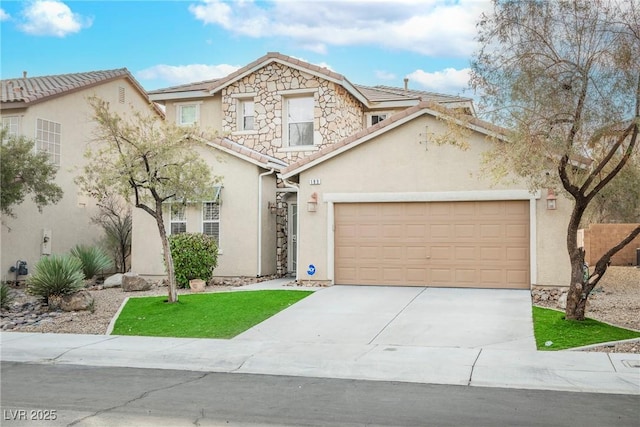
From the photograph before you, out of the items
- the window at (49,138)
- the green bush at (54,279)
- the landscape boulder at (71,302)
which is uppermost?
the window at (49,138)

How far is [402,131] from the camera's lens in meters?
16.8

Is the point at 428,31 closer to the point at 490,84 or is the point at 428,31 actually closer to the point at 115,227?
the point at 490,84

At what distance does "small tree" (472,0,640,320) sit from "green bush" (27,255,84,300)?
9979mm

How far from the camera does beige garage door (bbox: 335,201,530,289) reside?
16.0m

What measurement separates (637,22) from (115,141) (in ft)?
34.0

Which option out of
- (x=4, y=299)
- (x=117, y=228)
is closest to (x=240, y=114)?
(x=117, y=228)

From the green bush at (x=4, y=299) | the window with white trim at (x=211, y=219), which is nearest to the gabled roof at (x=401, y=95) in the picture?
the window with white trim at (x=211, y=219)

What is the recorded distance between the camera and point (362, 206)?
17281mm

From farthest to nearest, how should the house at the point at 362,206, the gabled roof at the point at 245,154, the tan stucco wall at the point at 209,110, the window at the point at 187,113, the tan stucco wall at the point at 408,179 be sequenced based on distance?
the window at the point at 187,113
the tan stucco wall at the point at 209,110
the gabled roof at the point at 245,154
the house at the point at 362,206
the tan stucco wall at the point at 408,179

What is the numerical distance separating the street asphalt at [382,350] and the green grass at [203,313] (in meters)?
0.45

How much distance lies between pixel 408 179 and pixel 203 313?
6.56 metres

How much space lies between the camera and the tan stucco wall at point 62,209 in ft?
65.8

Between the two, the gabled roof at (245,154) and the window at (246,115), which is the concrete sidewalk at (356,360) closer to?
the gabled roof at (245,154)

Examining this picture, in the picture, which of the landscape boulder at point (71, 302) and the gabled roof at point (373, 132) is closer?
the landscape boulder at point (71, 302)
